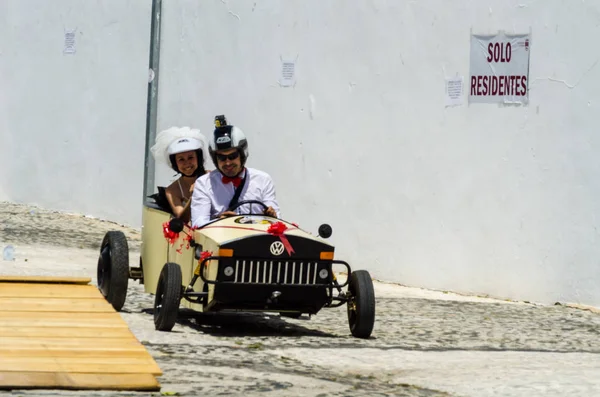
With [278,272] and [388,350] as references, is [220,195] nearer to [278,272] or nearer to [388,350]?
[278,272]

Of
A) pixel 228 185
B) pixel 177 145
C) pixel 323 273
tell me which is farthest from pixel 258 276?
pixel 177 145

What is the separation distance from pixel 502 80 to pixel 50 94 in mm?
8213

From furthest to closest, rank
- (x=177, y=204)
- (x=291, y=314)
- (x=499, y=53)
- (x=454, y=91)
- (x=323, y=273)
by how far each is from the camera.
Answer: (x=454, y=91) → (x=499, y=53) → (x=177, y=204) → (x=291, y=314) → (x=323, y=273)

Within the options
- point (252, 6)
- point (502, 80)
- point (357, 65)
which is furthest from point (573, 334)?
point (252, 6)

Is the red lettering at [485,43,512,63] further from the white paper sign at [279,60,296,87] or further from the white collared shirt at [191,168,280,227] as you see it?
the white collared shirt at [191,168,280,227]

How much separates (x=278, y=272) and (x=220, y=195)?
1.21 meters

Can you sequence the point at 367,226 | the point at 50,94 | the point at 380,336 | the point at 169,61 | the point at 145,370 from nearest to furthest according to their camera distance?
1. the point at 145,370
2. the point at 380,336
3. the point at 367,226
4. the point at 169,61
5. the point at 50,94

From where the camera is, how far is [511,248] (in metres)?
12.2

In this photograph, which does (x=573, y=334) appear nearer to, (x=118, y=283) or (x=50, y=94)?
(x=118, y=283)

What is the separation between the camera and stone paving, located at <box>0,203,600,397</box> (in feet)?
24.8

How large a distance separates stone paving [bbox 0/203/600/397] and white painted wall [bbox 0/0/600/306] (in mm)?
501

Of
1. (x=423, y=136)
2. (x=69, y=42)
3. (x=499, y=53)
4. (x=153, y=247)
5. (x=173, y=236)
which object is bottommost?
(x=153, y=247)

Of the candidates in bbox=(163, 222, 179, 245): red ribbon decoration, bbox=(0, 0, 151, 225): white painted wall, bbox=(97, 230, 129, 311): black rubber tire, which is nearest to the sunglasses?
bbox=(163, 222, 179, 245): red ribbon decoration

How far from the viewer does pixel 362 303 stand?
30.5 feet
